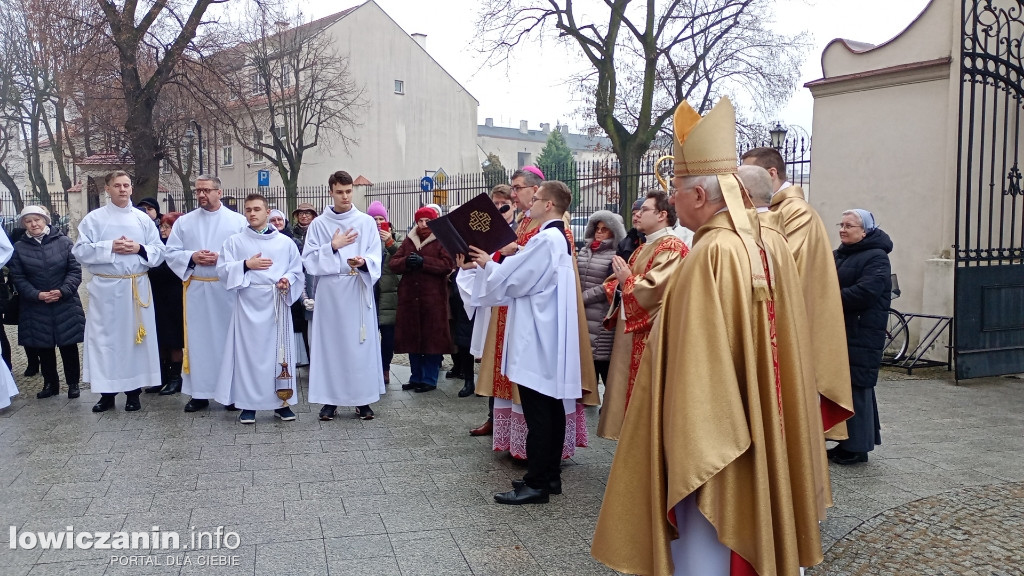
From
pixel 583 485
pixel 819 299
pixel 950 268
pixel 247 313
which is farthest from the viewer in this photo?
pixel 950 268

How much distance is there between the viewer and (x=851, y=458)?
5727 mm

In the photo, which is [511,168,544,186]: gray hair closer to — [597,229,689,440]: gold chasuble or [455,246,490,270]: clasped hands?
[597,229,689,440]: gold chasuble

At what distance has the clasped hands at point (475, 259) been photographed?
4961 millimetres

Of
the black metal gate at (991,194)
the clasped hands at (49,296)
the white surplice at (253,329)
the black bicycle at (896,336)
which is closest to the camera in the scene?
the white surplice at (253,329)

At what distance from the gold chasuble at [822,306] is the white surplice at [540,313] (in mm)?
1344

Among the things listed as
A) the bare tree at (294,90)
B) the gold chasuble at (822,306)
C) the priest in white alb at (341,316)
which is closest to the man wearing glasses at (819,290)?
the gold chasuble at (822,306)

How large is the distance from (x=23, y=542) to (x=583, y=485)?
10.3 feet

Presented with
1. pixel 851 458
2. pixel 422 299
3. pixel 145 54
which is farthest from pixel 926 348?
pixel 145 54

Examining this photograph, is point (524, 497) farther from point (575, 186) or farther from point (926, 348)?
point (575, 186)

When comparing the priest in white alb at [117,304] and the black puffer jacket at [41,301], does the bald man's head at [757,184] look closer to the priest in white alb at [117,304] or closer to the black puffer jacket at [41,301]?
the priest in white alb at [117,304]

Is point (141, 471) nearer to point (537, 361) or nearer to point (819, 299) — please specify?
point (537, 361)

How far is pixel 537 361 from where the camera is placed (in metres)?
4.86

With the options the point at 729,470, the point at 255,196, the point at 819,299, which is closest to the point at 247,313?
the point at 255,196

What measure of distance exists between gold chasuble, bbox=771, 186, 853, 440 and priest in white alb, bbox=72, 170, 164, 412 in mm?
5487
